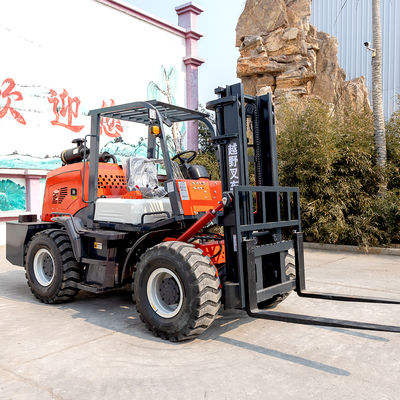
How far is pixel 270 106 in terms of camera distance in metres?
4.54

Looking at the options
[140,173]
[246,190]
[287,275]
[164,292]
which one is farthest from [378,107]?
[164,292]

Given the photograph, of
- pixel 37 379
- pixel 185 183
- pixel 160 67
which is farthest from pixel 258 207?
pixel 160 67

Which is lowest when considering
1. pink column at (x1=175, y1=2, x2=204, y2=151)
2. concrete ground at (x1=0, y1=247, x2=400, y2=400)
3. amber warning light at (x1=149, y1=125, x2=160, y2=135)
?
concrete ground at (x1=0, y1=247, x2=400, y2=400)

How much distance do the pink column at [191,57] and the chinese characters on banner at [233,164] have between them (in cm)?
1184

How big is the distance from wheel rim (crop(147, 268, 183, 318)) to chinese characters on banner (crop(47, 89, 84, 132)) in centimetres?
921

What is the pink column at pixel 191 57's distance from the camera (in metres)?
16.0

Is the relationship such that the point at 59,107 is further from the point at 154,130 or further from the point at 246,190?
the point at 246,190

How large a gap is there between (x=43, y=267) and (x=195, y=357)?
9.34 feet

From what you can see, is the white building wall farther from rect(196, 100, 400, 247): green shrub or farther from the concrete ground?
the concrete ground

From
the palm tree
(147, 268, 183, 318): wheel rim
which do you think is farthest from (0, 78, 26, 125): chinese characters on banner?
(147, 268, 183, 318): wheel rim

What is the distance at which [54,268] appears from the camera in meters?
5.23

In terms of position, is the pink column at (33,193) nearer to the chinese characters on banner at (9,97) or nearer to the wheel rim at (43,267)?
the chinese characters on banner at (9,97)

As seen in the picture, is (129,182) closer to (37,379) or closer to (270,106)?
(270,106)

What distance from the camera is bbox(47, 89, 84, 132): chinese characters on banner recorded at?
12141 millimetres
